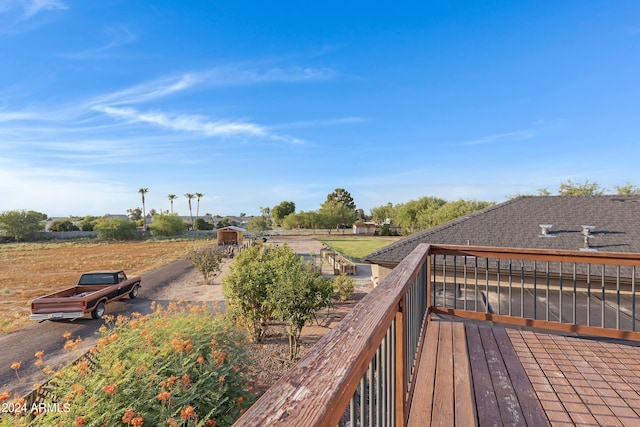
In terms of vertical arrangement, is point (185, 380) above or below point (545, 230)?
below

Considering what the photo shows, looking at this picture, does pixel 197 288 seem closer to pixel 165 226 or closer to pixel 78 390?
pixel 78 390

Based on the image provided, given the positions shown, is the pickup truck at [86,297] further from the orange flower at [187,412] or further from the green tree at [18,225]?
the green tree at [18,225]

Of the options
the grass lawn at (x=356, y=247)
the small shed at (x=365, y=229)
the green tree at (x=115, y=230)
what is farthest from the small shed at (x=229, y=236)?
the small shed at (x=365, y=229)

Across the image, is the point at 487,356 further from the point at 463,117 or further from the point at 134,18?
the point at 463,117

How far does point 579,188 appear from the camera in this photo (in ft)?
102

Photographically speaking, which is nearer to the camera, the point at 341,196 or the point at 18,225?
the point at 18,225

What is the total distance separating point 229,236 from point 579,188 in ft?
127

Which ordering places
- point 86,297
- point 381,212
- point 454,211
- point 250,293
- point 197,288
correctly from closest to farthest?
1. point 250,293
2. point 86,297
3. point 197,288
4. point 454,211
5. point 381,212

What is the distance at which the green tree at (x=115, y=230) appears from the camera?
147 feet

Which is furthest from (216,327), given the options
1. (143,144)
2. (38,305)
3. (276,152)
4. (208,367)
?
(143,144)

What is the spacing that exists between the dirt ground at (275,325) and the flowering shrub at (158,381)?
1164 millimetres

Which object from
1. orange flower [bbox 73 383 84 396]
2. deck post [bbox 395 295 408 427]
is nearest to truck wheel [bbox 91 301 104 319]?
orange flower [bbox 73 383 84 396]

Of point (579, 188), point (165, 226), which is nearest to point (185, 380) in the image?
point (579, 188)

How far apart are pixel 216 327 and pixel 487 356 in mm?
3294
